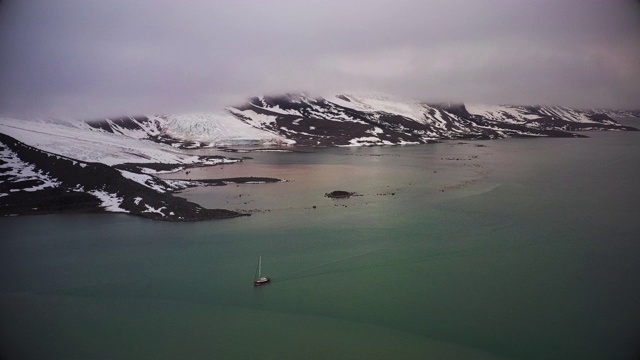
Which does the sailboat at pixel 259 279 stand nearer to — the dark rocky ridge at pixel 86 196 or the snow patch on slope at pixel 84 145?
the dark rocky ridge at pixel 86 196

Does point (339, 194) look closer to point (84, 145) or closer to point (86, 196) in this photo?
point (86, 196)

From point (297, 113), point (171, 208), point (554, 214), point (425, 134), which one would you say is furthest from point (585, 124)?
point (171, 208)

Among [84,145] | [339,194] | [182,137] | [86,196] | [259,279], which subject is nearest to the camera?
[259,279]

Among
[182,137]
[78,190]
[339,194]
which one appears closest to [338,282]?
[339,194]

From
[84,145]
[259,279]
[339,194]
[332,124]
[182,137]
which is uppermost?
[332,124]

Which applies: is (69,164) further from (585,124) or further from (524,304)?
(585,124)

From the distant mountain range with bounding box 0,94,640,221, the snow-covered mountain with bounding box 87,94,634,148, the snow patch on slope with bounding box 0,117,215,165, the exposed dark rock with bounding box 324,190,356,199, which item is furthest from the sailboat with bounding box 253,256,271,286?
the snow-covered mountain with bounding box 87,94,634,148
